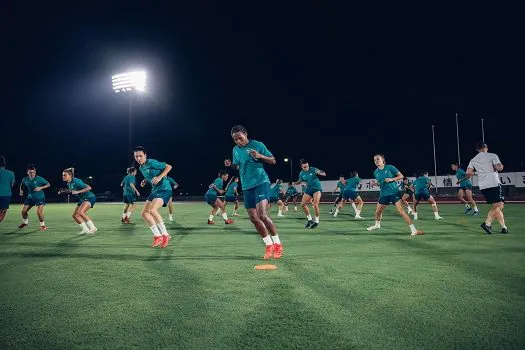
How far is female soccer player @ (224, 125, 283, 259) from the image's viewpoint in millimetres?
6324

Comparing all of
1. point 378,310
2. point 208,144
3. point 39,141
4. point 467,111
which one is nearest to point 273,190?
point 378,310

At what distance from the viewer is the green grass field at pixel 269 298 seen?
275 centimetres

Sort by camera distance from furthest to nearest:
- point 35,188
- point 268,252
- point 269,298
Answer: point 35,188
point 268,252
point 269,298

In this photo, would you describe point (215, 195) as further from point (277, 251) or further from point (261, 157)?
point (261, 157)

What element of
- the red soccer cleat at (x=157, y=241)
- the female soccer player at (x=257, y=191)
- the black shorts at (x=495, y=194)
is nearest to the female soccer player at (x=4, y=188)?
the red soccer cleat at (x=157, y=241)

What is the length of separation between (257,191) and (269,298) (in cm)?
278

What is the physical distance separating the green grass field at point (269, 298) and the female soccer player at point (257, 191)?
0.43 meters

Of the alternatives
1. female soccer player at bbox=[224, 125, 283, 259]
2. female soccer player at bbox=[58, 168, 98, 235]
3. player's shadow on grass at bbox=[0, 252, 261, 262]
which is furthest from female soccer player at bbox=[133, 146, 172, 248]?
female soccer player at bbox=[58, 168, 98, 235]

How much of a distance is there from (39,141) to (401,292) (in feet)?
247

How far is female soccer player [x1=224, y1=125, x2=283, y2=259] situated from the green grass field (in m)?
0.43

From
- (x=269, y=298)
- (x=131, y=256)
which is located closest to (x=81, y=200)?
(x=131, y=256)

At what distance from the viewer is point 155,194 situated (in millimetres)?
8344

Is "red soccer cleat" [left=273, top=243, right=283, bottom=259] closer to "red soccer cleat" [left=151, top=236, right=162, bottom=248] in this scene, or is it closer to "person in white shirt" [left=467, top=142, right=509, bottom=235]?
"red soccer cleat" [left=151, top=236, right=162, bottom=248]

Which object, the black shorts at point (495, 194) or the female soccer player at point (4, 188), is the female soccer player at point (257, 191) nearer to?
the black shorts at point (495, 194)
